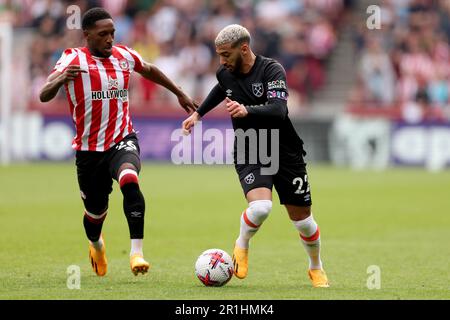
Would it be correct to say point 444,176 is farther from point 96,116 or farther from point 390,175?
point 96,116

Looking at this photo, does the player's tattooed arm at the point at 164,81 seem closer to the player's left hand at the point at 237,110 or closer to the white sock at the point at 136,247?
the player's left hand at the point at 237,110

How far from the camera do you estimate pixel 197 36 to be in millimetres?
29859

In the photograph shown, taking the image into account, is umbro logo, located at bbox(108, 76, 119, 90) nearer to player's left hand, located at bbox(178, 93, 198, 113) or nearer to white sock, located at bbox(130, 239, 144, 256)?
player's left hand, located at bbox(178, 93, 198, 113)

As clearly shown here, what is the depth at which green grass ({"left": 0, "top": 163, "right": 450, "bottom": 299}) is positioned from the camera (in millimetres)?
8891

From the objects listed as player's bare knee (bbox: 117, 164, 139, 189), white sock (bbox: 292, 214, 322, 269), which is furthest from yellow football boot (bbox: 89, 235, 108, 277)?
white sock (bbox: 292, 214, 322, 269)

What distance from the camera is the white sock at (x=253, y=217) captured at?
8961mm

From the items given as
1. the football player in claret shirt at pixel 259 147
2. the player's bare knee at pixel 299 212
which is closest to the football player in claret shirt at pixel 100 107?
the football player in claret shirt at pixel 259 147

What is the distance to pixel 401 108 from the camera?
2588cm

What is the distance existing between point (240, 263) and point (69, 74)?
7.61 feet

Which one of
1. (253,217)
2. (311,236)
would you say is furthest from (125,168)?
(311,236)

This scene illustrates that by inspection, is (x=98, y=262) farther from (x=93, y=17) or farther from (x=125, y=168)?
(x=93, y=17)

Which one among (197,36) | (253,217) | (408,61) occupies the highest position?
(197,36)

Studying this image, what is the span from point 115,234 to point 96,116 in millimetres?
4437
